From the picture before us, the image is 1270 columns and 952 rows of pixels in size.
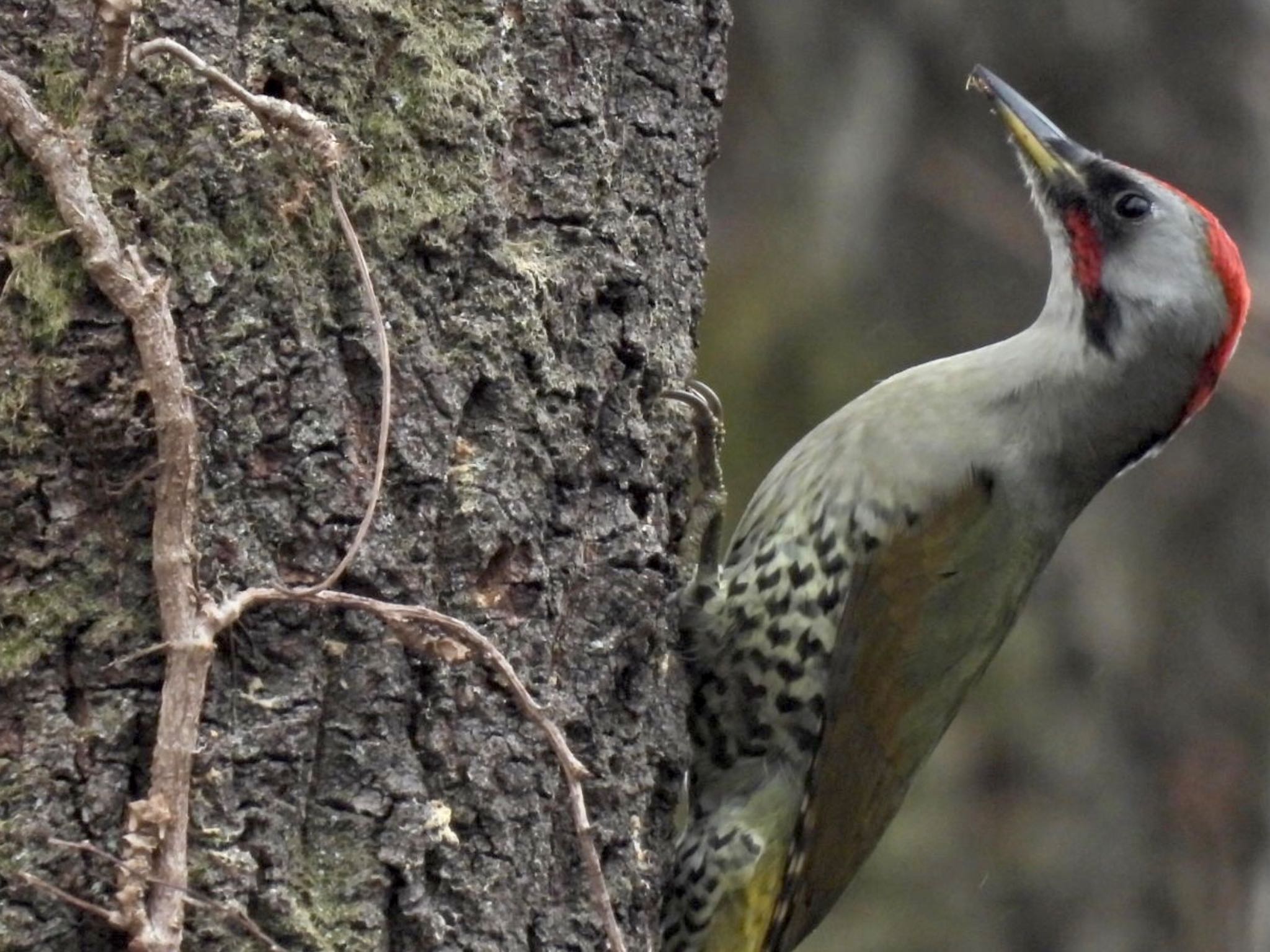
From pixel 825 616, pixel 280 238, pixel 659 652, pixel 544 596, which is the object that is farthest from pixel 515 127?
pixel 825 616

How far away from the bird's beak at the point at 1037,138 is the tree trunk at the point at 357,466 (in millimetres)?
1143

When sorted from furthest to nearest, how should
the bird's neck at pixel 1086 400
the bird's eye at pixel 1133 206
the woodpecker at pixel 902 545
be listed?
1. the bird's eye at pixel 1133 206
2. the bird's neck at pixel 1086 400
3. the woodpecker at pixel 902 545

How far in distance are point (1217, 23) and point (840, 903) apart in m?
3.01

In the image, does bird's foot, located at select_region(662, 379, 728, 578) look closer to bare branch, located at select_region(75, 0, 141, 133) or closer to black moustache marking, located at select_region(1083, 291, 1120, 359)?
black moustache marking, located at select_region(1083, 291, 1120, 359)

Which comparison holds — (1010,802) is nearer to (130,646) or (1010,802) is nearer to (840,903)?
(840,903)

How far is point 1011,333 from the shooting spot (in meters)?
6.24

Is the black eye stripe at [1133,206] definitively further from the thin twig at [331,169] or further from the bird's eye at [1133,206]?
the thin twig at [331,169]

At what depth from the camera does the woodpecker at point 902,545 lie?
325 centimetres

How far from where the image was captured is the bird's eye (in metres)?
3.56

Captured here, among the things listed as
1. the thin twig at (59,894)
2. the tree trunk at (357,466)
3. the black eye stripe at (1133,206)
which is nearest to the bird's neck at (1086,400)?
the black eye stripe at (1133,206)

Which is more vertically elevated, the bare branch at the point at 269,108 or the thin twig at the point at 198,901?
the bare branch at the point at 269,108

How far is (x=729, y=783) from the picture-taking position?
130 inches

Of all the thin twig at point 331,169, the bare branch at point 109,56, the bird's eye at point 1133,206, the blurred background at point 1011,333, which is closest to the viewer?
the bare branch at point 109,56

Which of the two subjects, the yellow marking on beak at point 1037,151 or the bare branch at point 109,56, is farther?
the yellow marking on beak at point 1037,151
